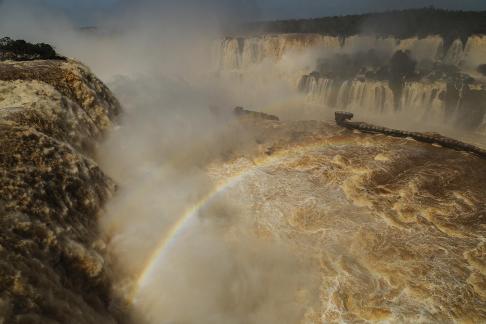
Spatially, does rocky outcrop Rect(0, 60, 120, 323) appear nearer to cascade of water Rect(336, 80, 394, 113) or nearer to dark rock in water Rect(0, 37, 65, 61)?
dark rock in water Rect(0, 37, 65, 61)

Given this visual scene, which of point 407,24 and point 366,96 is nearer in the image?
point 366,96

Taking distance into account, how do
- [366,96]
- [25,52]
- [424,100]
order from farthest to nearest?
[366,96] → [424,100] → [25,52]

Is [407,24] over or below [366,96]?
over

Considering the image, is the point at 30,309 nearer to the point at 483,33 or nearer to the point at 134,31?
the point at 483,33

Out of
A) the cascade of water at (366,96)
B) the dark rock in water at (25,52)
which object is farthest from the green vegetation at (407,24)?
the dark rock in water at (25,52)

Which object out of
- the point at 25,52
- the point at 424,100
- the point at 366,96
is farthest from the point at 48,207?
the point at 424,100

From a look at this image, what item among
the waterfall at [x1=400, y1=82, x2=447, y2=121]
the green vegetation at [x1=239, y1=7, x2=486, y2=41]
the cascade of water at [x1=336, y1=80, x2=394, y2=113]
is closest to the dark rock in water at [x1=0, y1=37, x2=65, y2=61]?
the cascade of water at [x1=336, y1=80, x2=394, y2=113]

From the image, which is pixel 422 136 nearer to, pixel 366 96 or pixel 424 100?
pixel 424 100
